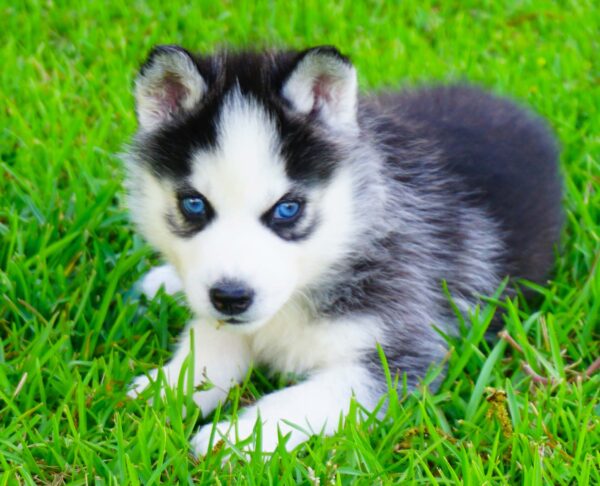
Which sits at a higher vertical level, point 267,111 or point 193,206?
point 267,111

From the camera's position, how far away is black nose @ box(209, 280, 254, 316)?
11.3ft

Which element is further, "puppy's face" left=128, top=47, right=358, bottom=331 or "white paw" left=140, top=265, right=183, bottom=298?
"white paw" left=140, top=265, right=183, bottom=298

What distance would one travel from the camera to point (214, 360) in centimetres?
418

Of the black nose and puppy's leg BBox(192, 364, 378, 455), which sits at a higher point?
the black nose

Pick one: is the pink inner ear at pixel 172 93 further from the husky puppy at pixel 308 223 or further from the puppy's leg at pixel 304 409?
the puppy's leg at pixel 304 409

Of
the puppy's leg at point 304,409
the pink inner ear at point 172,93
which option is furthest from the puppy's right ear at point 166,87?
the puppy's leg at point 304,409

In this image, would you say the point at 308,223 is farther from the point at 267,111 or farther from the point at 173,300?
the point at 173,300

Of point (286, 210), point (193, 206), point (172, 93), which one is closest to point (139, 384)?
point (193, 206)

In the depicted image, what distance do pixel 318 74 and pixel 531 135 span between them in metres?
1.58

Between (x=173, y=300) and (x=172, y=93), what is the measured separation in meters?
1.12

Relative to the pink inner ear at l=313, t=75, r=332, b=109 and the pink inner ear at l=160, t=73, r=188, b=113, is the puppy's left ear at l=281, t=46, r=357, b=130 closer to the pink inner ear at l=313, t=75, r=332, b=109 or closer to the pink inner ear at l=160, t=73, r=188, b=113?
the pink inner ear at l=313, t=75, r=332, b=109

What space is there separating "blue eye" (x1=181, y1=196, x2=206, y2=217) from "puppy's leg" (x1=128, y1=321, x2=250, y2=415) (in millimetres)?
671

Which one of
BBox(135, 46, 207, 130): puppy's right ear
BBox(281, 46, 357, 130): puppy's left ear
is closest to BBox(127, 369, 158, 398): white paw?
BBox(135, 46, 207, 130): puppy's right ear

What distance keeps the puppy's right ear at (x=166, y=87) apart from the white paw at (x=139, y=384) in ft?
3.32
